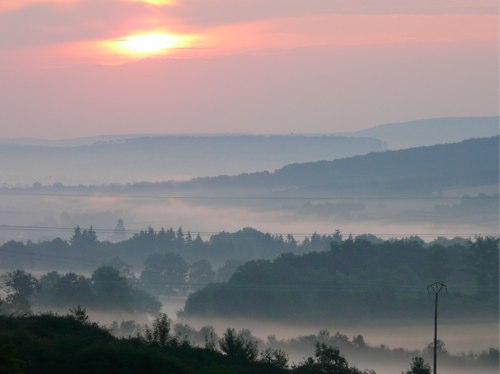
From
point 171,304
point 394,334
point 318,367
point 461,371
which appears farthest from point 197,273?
point 318,367

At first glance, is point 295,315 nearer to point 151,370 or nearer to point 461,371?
point 461,371

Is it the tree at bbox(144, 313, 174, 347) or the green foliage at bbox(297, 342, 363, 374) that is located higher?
the tree at bbox(144, 313, 174, 347)

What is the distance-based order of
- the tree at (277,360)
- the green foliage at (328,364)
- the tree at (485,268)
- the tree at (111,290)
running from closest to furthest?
the tree at (277,360) < the green foliage at (328,364) < the tree at (111,290) < the tree at (485,268)

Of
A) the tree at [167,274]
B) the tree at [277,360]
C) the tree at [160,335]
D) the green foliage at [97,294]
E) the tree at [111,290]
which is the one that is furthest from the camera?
the tree at [167,274]

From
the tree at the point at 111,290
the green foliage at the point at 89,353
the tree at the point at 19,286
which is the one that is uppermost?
the tree at the point at 111,290

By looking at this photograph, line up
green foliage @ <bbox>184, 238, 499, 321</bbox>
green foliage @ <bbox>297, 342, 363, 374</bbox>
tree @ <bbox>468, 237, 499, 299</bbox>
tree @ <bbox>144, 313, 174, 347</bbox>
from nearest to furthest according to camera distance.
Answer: green foliage @ <bbox>297, 342, 363, 374</bbox> < tree @ <bbox>144, 313, 174, 347</bbox> < green foliage @ <bbox>184, 238, 499, 321</bbox> < tree @ <bbox>468, 237, 499, 299</bbox>

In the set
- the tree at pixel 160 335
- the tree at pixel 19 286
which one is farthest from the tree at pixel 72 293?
the tree at pixel 160 335

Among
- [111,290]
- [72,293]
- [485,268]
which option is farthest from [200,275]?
[72,293]

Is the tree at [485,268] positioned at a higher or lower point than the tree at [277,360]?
higher

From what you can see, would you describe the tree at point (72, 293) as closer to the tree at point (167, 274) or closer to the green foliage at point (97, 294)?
the green foliage at point (97, 294)

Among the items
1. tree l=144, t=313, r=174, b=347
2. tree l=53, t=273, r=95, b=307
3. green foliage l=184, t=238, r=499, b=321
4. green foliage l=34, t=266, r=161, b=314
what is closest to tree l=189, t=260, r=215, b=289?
green foliage l=184, t=238, r=499, b=321

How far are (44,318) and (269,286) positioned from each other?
98379 mm

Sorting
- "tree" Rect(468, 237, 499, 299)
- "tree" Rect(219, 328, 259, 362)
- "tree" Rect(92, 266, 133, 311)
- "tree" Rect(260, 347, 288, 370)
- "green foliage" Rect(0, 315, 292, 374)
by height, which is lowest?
"green foliage" Rect(0, 315, 292, 374)

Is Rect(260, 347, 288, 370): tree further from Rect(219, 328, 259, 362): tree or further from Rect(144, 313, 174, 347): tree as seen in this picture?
Rect(144, 313, 174, 347): tree
